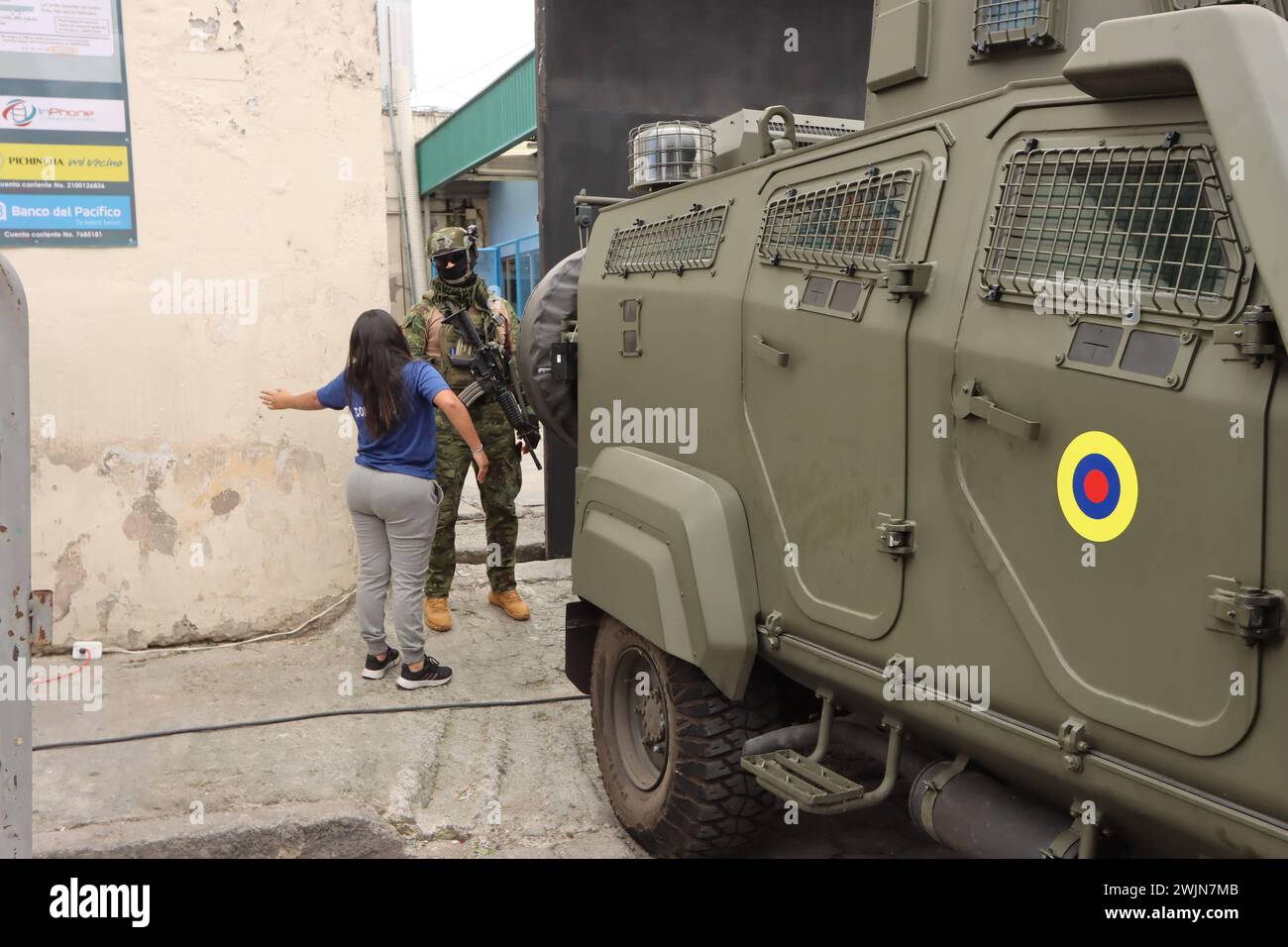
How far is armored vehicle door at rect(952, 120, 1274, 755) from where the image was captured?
5.78 feet

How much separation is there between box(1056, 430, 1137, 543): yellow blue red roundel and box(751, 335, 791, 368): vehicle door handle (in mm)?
881

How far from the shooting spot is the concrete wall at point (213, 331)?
17.4ft

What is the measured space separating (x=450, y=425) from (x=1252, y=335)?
4366 mm

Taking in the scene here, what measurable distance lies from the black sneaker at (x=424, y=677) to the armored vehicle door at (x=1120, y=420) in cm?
327

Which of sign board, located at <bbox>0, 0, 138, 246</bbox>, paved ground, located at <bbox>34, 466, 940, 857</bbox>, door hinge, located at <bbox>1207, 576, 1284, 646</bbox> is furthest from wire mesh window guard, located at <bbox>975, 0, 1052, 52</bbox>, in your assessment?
sign board, located at <bbox>0, 0, 138, 246</bbox>

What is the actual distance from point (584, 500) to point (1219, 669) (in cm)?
222

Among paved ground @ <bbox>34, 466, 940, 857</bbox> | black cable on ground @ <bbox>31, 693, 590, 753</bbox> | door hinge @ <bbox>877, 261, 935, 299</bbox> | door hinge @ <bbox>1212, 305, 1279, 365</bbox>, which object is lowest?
paved ground @ <bbox>34, 466, 940, 857</bbox>

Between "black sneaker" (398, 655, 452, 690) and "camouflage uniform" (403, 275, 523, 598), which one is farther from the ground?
"camouflage uniform" (403, 275, 523, 598)

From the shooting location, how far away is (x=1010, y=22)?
8.64ft

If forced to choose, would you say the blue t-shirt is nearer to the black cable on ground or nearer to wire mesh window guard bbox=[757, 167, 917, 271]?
the black cable on ground

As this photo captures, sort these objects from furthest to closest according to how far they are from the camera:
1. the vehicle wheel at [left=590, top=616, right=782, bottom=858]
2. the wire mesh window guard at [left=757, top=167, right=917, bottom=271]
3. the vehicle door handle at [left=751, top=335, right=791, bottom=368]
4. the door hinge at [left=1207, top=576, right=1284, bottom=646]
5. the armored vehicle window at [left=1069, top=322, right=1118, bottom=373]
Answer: the vehicle wheel at [left=590, top=616, right=782, bottom=858]
the vehicle door handle at [left=751, top=335, right=791, bottom=368]
the wire mesh window guard at [left=757, top=167, right=917, bottom=271]
the armored vehicle window at [left=1069, top=322, right=1118, bottom=373]
the door hinge at [left=1207, top=576, right=1284, bottom=646]

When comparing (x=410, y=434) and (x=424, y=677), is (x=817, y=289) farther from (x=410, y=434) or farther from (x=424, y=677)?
(x=424, y=677)

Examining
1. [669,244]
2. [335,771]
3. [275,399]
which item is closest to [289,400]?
[275,399]
